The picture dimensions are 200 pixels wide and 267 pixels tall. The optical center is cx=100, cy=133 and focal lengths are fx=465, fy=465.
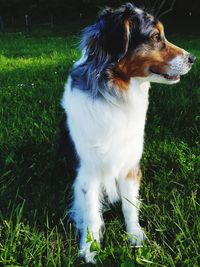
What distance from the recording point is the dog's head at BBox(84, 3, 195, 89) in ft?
9.57

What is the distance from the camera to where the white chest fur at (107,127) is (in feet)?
9.93

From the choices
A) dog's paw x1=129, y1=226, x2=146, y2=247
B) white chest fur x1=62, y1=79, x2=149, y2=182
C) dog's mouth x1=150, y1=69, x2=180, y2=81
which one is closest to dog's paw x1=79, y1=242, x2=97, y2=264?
dog's paw x1=129, y1=226, x2=146, y2=247

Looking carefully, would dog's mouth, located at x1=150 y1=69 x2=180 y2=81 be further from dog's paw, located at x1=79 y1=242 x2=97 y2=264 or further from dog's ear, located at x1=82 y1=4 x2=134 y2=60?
dog's paw, located at x1=79 y1=242 x2=97 y2=264

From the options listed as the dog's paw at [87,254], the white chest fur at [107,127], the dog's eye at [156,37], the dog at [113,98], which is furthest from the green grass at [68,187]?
the dog's eye at [156,37]

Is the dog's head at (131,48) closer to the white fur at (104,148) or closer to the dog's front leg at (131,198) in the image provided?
the white fur at (104,148)

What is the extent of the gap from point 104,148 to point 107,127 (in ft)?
0.46

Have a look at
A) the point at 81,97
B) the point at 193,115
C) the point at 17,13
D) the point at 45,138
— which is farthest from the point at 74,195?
the point at 17,13

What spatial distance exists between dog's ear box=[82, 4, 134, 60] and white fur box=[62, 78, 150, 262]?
256mm

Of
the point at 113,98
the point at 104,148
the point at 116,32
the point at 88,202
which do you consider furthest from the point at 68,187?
the point at 116,32

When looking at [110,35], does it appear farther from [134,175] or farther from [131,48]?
[134,175]

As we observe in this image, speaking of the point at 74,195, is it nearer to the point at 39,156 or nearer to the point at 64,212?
the point at 64,212

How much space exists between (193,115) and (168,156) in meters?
0.89

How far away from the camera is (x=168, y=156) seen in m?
3.94

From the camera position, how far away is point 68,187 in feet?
11.9
